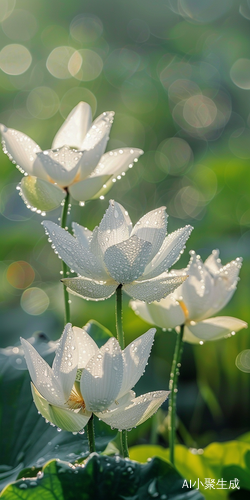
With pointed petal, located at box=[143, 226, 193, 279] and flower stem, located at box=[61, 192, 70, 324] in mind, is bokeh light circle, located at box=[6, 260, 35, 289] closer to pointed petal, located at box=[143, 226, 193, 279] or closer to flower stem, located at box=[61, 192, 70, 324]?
flower stem, located at box=[61, 192, 70, 324]

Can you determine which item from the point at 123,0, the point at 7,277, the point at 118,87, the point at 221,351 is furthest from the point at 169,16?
the point at 221,351

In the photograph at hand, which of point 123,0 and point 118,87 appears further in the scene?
point 123,0

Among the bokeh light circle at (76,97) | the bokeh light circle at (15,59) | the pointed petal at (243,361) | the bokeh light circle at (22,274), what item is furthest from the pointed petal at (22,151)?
the bokeh light circle at (15,59)

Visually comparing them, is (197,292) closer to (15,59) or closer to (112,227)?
(112,227)

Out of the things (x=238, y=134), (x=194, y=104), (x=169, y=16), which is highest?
(x=169, y=16)

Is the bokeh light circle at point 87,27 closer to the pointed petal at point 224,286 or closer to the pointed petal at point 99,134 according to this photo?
the pointed petal at point 99,134

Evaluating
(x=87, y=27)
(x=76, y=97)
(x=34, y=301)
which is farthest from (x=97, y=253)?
(x=87, y=27)

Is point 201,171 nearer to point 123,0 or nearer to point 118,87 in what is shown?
point 118,87
